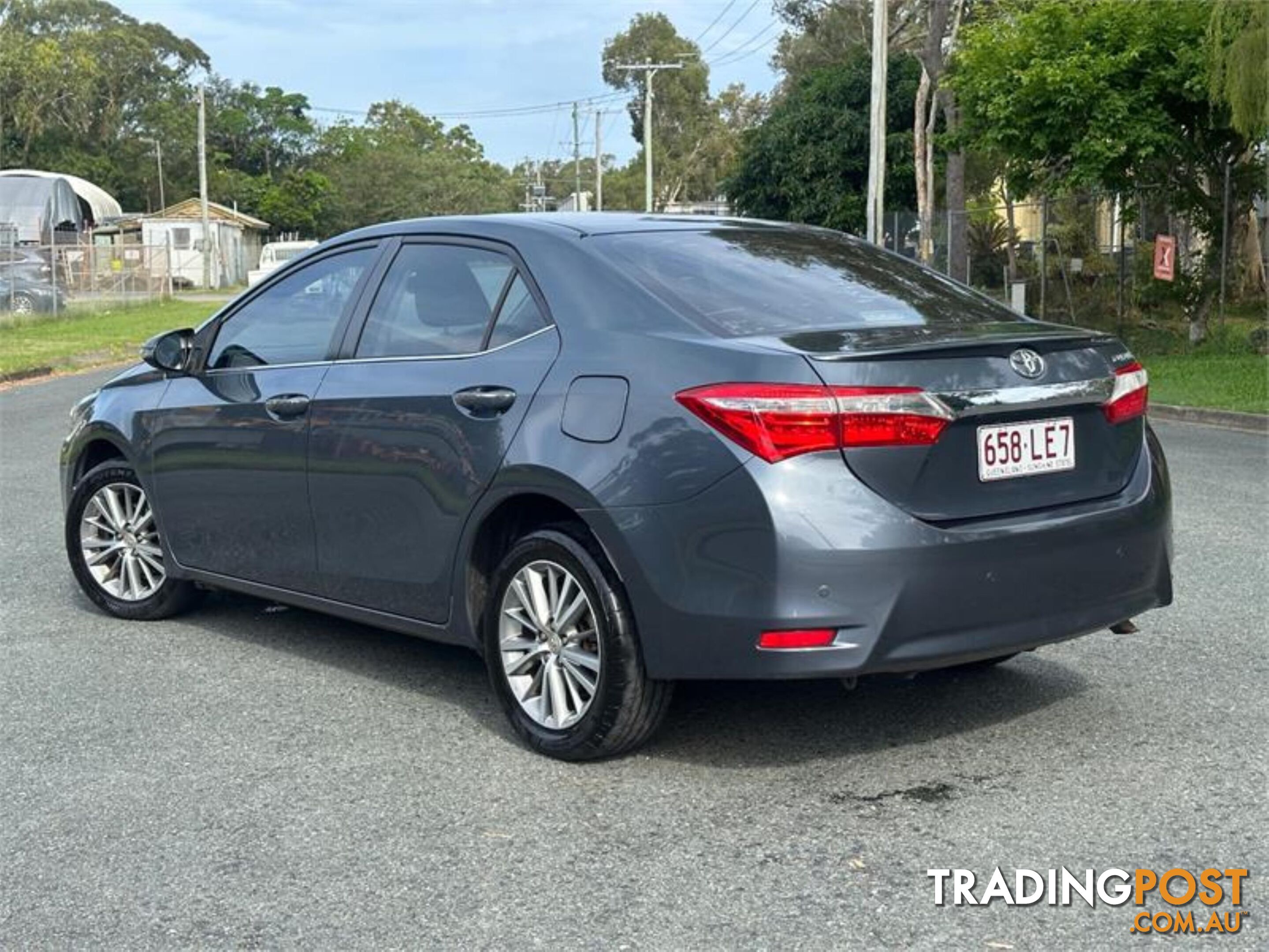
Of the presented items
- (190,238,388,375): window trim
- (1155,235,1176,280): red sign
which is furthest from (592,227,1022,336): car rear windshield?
(1155,235,1176,280): red sign

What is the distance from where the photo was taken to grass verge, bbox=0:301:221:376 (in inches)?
966

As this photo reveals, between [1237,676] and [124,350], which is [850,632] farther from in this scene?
[124,350]

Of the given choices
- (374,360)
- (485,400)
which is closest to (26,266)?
(374,360)

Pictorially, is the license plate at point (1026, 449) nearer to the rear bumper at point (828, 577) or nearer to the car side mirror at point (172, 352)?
the rear bumper at point (828, 577)

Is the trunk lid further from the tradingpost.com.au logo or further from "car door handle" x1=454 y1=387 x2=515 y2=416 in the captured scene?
the tradingpost.com.au logo

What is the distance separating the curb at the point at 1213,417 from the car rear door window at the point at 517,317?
1108 centimetres

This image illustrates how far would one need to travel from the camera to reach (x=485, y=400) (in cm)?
518

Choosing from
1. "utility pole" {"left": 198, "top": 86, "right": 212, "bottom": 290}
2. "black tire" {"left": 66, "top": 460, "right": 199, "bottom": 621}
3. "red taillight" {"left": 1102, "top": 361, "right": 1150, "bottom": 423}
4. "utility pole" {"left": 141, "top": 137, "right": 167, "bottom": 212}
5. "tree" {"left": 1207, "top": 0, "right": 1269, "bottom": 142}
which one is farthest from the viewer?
"utility pole" {"left": 141, "top": 137, "right": 167, "bottom": 212}

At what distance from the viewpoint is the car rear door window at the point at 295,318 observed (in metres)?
6.05

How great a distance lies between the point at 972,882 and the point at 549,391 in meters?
1.92

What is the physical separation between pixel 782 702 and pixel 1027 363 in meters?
1.49

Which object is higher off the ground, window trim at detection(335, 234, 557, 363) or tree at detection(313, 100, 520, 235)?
tree at detection(313, 100, 520, 235)

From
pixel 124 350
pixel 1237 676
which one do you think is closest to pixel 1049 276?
pixel 124 350

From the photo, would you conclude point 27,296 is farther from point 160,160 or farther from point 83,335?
point 160,160
